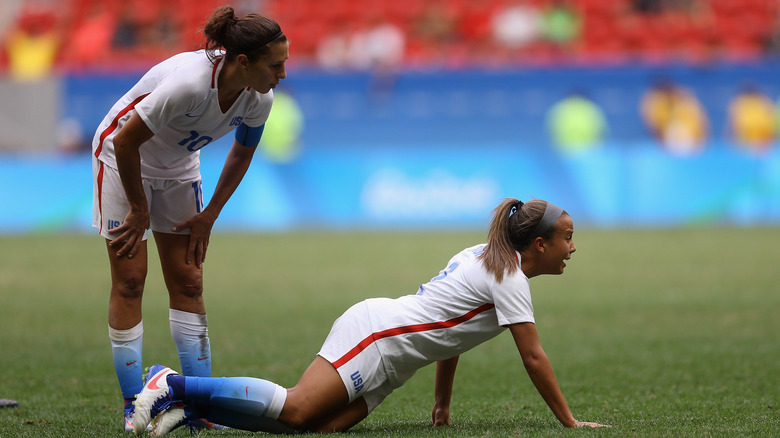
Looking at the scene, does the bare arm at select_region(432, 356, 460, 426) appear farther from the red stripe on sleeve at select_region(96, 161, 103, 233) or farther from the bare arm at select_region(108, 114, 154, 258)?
the red stripe on sleeve at select_region(96, 161, 103, 233)

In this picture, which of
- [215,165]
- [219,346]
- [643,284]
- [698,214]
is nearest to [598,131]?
[698,214]

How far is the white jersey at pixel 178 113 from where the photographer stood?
4.65m

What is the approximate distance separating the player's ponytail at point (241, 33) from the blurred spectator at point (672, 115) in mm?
16990

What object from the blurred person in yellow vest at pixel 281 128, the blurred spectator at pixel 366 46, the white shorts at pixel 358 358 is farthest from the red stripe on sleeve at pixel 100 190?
the blurred spectator at pixel 366 46

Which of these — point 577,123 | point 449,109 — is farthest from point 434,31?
point 577,123

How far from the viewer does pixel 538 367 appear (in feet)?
14.4

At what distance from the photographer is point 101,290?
10.6 meters

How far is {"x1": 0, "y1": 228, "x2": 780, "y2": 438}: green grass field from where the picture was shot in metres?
5.18

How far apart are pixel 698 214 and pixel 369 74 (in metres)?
8.42

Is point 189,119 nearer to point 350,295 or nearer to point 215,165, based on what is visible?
point 350,295

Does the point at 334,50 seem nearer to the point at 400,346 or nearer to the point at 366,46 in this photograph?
the point at 366,46

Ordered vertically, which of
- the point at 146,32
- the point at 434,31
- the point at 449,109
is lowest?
the point at 449,109

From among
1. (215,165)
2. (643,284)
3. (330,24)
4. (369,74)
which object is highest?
(330,24)

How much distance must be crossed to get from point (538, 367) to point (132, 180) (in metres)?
2.09
